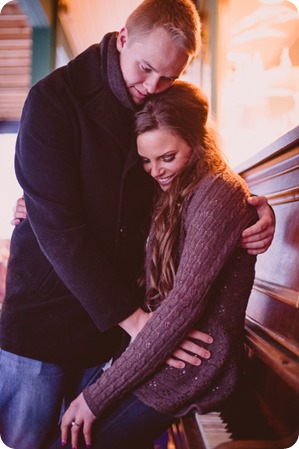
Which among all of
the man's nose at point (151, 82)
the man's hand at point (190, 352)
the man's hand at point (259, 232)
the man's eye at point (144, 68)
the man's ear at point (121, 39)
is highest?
the man's ear at point (121, 39)

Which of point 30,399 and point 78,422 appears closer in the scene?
point 78,422

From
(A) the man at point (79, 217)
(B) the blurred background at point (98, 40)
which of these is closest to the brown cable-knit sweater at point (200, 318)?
(A) the man at point (79, 217)

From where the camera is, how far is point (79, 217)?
34.9 inches

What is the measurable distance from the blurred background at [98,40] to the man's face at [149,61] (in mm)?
437

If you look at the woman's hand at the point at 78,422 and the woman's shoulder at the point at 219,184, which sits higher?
the woman's shoulder at the point at 219,184

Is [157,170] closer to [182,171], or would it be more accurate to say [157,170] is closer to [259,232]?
[182,171]

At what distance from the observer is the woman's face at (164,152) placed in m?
1.01

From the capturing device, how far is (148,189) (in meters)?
1.07

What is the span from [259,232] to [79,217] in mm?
398

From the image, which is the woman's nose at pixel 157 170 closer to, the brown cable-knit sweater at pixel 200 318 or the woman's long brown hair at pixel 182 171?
the woman's long brown hair at pixel 182 171

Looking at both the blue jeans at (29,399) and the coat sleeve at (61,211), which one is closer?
the coat sleeve at (61,211)

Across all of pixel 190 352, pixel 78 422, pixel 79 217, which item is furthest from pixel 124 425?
pixel 79 217

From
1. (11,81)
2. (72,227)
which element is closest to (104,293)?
(72,227)

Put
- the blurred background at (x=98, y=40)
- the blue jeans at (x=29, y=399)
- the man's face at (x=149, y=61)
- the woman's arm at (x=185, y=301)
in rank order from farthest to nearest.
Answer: the blurred background at (x=98, y=40)
the blue jeans at (x=29, y=399)
the man's face at (x=149, y=61)
the woman's arm at (x=185, y=301)
